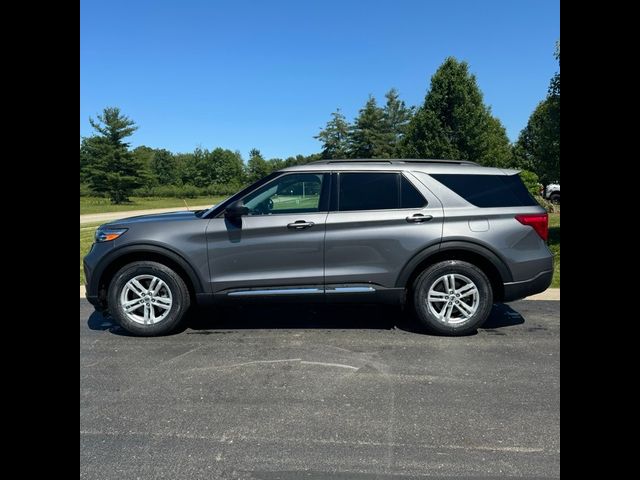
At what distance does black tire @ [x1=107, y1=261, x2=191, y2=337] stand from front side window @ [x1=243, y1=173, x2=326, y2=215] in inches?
42.1

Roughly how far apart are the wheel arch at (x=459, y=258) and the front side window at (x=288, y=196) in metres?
1.10

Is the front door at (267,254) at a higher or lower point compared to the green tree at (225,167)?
lower

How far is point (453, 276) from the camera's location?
16.5 feet

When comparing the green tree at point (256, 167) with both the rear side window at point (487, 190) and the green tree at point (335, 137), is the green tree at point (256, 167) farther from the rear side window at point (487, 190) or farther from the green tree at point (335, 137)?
the rear side window at point (487, 190)

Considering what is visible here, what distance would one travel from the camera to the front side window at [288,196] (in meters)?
5.11

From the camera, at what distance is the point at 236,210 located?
4.96 metres

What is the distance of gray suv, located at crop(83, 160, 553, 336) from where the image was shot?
498 cm

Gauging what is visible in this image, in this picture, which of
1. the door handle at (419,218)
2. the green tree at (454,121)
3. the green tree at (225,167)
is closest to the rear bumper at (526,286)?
the door handle at (419,218)

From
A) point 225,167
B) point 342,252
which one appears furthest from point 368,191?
point 225,167

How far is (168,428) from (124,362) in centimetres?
149

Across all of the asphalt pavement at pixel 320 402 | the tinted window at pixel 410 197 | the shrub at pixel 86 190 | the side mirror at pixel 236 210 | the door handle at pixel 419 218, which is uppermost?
the shrub at pixel 86 190

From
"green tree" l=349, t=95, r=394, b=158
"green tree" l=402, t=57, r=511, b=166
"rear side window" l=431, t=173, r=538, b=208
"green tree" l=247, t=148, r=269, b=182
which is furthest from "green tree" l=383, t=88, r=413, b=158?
"rear side window" l=431, t=173, r=538, b=208
